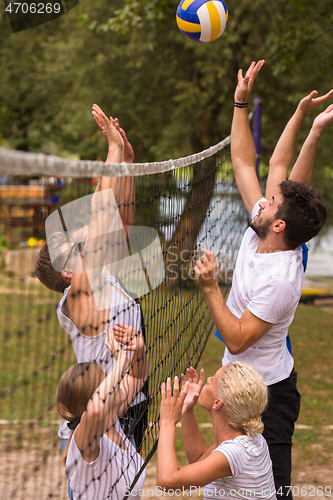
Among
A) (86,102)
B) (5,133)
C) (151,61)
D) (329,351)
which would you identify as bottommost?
(329,351)

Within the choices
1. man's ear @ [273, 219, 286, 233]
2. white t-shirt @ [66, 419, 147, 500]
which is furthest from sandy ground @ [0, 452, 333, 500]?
man's ear @ [273, 219, 286, 233]

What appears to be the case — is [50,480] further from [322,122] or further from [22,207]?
[322,122]

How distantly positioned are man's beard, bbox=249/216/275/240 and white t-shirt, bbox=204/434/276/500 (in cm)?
86

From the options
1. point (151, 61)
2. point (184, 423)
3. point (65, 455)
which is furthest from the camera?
point (151, 61)

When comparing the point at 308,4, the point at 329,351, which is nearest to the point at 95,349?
the point at 329,351

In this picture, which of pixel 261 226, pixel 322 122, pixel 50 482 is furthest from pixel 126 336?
pixel 50 482

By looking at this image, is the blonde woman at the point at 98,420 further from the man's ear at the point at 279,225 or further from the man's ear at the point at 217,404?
the man's ear at the point at 279,225

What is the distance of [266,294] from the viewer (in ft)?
6.88

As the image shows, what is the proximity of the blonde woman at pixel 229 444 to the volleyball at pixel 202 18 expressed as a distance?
287 centimetres

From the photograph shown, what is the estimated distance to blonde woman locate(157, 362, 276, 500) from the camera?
5.94 ft

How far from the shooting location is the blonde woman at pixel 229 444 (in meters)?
1.81

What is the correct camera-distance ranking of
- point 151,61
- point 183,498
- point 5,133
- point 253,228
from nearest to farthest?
point 253,228
point 183,498
point 151,61
point 5,133

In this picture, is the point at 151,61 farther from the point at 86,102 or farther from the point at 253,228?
the point at 253,228

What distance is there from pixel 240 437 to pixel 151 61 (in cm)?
885
